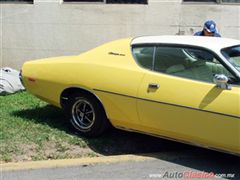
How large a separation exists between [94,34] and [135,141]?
4.37 m

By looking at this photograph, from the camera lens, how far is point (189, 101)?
565cm

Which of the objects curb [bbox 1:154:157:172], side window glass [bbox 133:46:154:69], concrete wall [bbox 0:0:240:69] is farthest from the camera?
concrete wall [bbox 0:0:240:69]

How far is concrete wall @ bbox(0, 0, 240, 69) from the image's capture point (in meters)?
9.92

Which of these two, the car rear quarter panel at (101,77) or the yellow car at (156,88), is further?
the car rear quarter panel at (101,77)

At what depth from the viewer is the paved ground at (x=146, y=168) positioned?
5.62 m

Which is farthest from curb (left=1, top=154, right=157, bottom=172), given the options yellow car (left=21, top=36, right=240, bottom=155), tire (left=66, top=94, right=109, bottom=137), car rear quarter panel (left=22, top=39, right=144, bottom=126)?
tire (left=66, top=94, right=109, bottom=137)

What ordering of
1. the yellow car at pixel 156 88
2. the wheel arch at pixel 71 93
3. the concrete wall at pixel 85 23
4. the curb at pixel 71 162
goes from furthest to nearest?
the concrete wall at pixel 85 23 < the wheel arch at pixel 71 93 < the curb at pixel 71 162 < the yellow car at pixel 156 88

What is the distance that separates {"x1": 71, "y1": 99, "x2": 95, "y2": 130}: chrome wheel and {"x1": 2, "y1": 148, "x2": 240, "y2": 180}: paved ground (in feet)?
2.84

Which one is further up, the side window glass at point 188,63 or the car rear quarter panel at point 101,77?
the side window glass at point 188,63

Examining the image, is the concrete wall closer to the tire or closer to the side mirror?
the tire

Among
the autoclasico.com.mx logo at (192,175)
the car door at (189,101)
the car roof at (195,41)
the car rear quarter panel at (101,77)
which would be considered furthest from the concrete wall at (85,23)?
the autoclasico.com.mx logo at (192,175)

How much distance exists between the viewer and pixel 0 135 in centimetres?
674

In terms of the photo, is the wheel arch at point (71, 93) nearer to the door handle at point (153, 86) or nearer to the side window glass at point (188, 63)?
the door handle at point (153, 86)

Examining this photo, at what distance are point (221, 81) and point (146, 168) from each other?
1.26 metres
